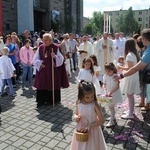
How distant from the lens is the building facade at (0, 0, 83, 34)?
26.7m

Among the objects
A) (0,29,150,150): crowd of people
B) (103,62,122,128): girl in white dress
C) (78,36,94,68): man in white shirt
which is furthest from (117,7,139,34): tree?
(103,62,122,128): girl in white dress

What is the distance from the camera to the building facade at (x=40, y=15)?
1052 inches

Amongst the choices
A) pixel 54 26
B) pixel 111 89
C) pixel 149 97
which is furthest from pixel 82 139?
Result: pixel 54 26

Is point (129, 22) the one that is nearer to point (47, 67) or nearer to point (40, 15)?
point (40, 15)

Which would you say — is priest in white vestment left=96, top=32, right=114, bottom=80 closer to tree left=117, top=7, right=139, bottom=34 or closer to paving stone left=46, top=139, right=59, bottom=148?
paving stone left=46, top=139, right=59, bottom=148

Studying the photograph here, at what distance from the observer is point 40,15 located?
41250 mm

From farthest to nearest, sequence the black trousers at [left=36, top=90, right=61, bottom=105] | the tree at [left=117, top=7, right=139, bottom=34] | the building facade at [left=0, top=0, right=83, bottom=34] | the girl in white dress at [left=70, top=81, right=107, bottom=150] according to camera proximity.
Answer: the tree at [left=117, top=7, right=139, bottom=34] < the building facade at [left=0, top=0, right=83, bottom=34] < the black trousers at [left=36, top=90, right=61, bottom=105] < the girl in white dress at [left=70, top=81, right=107, bottom=150]

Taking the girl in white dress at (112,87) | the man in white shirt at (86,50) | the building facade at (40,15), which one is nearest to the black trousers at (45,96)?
the girl in white dress at (112,87)

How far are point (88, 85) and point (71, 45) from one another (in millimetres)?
10132

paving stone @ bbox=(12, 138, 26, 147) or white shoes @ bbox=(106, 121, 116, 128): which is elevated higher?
white shoes @ bbox=(106, 121, 116, 128)

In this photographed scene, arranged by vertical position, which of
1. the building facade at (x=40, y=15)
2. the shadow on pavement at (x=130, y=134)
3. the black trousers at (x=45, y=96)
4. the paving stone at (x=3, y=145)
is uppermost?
the building facade at (x=40, y=15)

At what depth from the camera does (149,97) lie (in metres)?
4.05

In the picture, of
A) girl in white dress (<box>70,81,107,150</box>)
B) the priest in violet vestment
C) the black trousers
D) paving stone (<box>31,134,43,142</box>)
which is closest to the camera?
girl in white dress (<box>70,81,107,150</box>)

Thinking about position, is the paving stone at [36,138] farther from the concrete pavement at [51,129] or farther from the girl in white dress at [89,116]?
the girl in white dress at [89,116]
